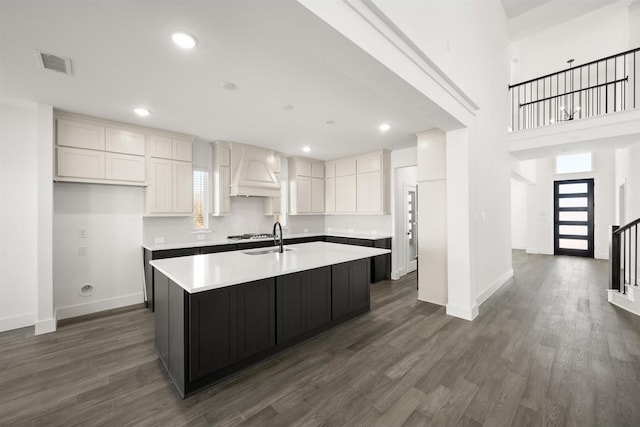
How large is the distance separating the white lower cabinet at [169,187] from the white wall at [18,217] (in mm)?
1236

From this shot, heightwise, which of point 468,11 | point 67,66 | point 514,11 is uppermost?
point 514,11

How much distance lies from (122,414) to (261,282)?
4.14 ft

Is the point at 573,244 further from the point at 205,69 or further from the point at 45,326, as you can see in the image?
the point at 45,326

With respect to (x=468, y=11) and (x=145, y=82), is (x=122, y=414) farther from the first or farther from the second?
(x=468, y=11)

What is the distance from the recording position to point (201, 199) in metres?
4.86

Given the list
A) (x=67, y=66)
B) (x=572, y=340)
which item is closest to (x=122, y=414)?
(x=67, y=66)

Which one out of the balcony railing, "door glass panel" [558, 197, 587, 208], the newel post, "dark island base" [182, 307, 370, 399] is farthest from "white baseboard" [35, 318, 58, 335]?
"door glass panel" [558, 197, 587, 208]

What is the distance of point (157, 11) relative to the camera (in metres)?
1.68

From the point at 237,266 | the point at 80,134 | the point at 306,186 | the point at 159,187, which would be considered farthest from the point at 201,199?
the point at 237,266

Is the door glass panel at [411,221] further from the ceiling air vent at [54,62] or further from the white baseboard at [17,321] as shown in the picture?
the white baseboard at [17,321]

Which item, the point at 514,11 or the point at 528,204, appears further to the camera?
the point at 528,204

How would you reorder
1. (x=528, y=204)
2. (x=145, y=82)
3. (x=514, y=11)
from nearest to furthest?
(x=145, y=82) < (x=514, y=11) < (x=528, y=204)

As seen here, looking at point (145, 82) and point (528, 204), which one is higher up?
point (145, 82)

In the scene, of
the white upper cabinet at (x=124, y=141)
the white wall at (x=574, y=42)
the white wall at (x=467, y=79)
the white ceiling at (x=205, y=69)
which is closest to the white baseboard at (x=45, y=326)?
the white upper cabinet at (x=124, y=141)
